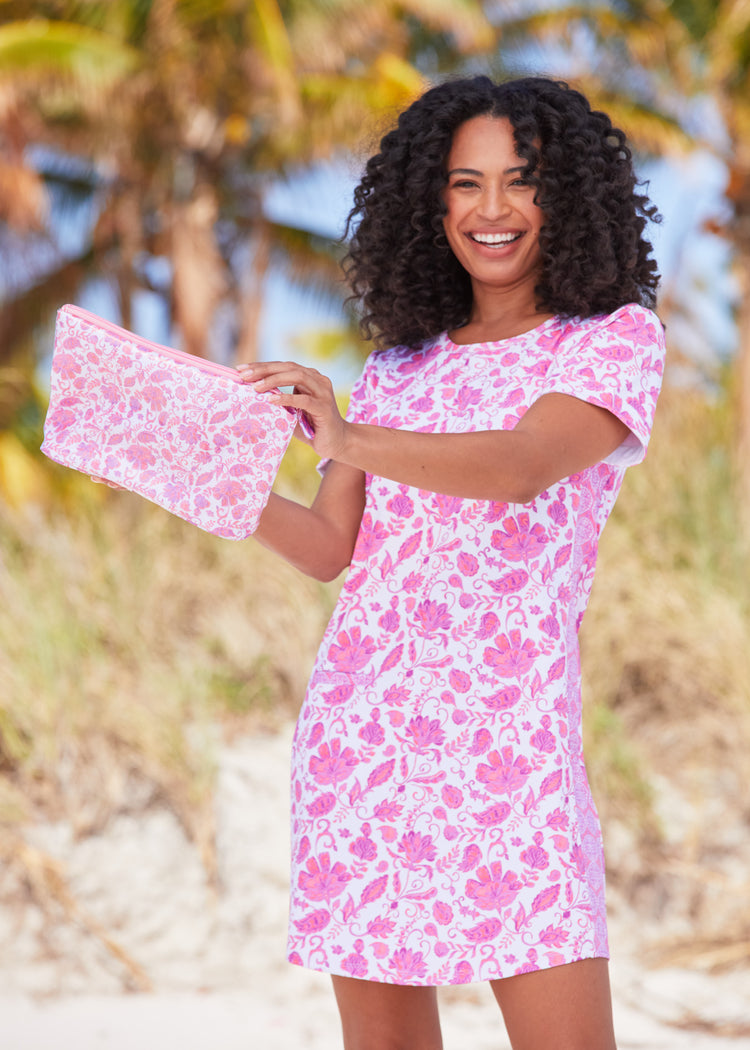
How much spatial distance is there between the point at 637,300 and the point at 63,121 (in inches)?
532

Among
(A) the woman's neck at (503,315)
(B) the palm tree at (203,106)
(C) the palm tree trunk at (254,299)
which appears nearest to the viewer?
(A) the woman's neck at (503,315)

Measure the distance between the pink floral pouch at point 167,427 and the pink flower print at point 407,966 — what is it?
0.68 meters

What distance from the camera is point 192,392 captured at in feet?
6.00

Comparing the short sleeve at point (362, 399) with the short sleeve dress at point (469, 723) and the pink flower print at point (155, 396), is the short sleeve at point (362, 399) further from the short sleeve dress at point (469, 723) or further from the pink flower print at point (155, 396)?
the pink flower print at point (155, 396)

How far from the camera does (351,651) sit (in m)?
Result: 1.96

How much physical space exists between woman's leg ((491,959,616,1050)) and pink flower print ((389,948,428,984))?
0.13m

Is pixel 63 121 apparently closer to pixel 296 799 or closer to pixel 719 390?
pixel 719 390

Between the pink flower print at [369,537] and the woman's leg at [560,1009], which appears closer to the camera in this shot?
the woman's leg at [560,1009]

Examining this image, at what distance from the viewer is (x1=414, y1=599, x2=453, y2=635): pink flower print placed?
1882 millimetres

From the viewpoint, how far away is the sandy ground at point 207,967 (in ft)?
13.1

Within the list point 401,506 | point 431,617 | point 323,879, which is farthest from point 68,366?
point 323,879

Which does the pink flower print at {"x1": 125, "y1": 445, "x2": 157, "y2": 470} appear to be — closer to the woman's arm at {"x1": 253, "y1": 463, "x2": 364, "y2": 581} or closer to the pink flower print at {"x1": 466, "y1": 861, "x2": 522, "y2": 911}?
the woman's arm at {"x1": 253, "y1": 463, "x2": 364, "y2": 581}

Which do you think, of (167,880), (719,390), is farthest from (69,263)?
(167,880)

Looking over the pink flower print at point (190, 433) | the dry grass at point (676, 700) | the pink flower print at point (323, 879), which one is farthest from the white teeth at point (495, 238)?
the dry grass at point (676, 700)
